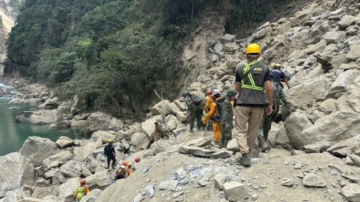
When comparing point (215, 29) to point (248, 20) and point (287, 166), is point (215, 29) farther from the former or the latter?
point (287, 166)

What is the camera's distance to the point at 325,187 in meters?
4.47

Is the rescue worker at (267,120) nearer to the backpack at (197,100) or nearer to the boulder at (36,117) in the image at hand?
the backpack at (197,100)

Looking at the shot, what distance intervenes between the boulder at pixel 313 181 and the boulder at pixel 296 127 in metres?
1.94

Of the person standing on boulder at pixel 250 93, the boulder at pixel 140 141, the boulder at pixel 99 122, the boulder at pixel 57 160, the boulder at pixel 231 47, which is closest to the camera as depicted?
the person standing on boulder at pixel 250 93

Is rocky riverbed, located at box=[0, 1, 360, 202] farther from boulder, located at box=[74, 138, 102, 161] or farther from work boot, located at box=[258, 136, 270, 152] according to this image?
work boot, located at box=[258, 136, 270, 152]

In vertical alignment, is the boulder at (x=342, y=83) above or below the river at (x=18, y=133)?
above

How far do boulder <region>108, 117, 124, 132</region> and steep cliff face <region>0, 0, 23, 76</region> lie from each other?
64409 mm

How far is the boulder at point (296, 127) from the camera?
6567mm

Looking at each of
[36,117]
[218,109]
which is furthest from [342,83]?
[36,117]

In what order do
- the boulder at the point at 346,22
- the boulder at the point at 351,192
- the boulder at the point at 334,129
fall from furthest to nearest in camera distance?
the boulder at the point at 346,22
the boulder at the point at 334,129
the boulder at the point at 351,192

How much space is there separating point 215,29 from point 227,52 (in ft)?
9.92

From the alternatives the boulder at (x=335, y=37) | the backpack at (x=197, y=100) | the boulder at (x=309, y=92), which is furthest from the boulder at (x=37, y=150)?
the boulder at (x=335, y=37)

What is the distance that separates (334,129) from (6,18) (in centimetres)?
11207

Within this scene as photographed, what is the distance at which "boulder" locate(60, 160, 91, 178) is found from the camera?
13.7m
